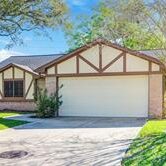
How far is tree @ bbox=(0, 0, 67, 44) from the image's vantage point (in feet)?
45.1

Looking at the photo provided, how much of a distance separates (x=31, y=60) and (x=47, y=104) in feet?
30.5

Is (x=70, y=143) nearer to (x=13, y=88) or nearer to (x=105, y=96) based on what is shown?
(x=105, y=96)

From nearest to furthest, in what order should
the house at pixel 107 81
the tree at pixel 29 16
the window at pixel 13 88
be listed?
1. the tree at pixel 29 16
2. the house at pixel 107 81
3. the window at pixel 13 88

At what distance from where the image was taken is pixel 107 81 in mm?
21781

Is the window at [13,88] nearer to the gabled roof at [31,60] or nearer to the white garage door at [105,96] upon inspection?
the gabled roof at [31,60]

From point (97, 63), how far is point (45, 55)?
1015 cm

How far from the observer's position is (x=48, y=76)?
2306cm

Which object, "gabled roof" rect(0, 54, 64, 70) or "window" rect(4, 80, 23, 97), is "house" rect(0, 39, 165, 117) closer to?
"window" rect(4, 80, 23, 97)

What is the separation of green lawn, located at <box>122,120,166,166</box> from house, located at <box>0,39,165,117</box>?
21.5 feet

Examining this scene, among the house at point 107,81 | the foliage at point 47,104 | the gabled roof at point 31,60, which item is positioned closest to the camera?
the house at point 107,81

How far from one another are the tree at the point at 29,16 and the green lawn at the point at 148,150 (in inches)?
229

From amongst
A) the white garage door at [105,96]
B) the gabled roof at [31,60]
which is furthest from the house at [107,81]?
the gabled roof at [31,60]

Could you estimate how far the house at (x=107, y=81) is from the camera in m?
20.4

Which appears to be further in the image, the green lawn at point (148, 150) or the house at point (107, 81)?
the house at point (107, 81)
